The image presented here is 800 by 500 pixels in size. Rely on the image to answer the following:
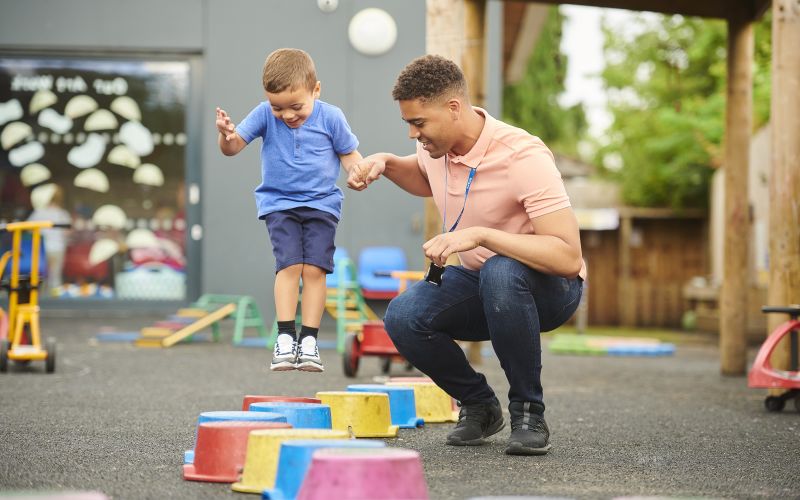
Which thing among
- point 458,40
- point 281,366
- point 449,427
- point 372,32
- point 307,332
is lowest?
point 449,427

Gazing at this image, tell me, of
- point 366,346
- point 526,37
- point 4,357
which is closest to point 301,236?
point 366,346

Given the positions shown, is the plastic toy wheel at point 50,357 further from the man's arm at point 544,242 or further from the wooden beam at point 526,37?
the wooden beam at point 526,37

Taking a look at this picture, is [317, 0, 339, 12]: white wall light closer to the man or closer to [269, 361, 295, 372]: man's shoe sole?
the man

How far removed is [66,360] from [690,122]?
13569 millimetres

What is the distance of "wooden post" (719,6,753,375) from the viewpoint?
808 centimetres

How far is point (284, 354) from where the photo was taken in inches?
169

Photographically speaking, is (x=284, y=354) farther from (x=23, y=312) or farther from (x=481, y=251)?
(x=23, y=312)

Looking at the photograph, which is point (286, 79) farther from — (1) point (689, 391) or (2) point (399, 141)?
(2) point (399, 141)

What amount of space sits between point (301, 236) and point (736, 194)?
14.8 ft

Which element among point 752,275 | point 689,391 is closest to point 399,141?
point 689,391

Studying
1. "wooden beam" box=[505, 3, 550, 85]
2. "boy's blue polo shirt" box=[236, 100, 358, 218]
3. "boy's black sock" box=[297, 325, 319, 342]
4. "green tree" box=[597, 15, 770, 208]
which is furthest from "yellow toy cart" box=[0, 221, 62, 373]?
"green tree" box=[597, 15, 770, 208]

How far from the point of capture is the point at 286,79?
4328 mm

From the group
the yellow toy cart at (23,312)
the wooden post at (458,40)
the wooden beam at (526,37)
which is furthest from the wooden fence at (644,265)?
the yellow toy cart at (23,312)

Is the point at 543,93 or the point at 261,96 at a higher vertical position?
the point at 543,93
